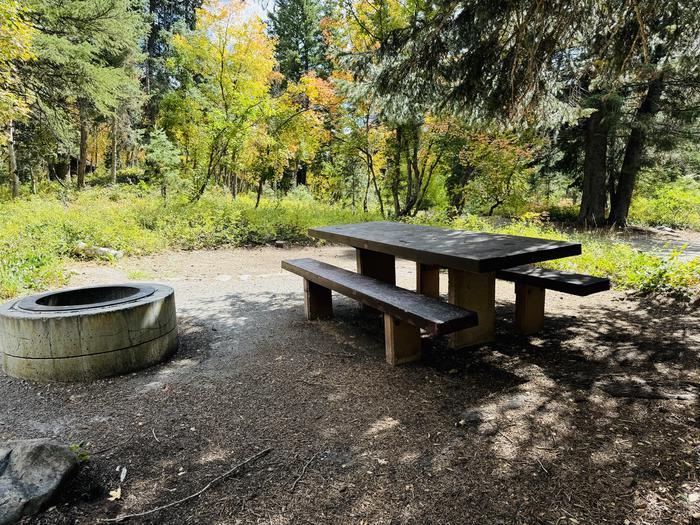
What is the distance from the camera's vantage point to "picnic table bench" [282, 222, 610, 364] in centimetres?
288

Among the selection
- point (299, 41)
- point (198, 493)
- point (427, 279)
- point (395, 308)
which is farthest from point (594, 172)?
point (299, 41)

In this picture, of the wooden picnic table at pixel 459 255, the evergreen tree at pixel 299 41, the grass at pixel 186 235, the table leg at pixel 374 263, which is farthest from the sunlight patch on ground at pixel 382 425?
the evergreen tree at pixel 299 41

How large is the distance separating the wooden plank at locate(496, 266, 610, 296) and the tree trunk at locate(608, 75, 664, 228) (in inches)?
399

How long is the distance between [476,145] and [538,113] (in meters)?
7.35

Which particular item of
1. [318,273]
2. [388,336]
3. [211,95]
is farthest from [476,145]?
[388,336]

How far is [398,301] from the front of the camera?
3.16 m

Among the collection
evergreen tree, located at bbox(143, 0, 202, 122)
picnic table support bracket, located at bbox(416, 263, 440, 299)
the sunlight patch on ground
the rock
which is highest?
evergreen tree, located at bbox(143, 0, 202, 122)

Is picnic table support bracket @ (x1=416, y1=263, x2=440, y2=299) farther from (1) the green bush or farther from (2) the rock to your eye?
(1) the green bush

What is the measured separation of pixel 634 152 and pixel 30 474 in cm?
1610

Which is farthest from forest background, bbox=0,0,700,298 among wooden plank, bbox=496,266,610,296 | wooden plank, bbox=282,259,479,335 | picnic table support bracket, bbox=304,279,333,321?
picnic table support bracket, bbox=304,279,333,321

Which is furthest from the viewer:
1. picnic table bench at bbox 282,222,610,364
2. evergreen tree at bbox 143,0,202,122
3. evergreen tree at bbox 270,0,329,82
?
evergreen tree at bbox 270,0,329,82

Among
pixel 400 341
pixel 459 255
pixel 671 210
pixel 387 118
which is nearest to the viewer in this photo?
pixel 459 255

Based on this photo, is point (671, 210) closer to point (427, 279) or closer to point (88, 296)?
point (427, 279)

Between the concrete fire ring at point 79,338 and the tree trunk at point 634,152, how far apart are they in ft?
42.9
